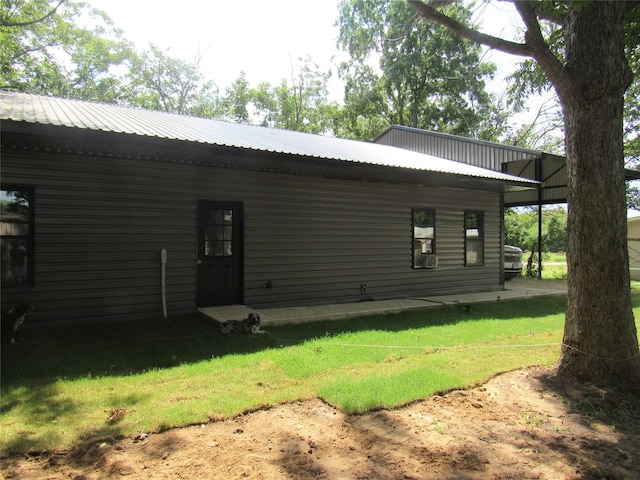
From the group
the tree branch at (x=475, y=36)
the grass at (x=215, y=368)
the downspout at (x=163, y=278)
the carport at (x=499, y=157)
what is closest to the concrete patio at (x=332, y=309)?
the grass at (x=215, y=368)

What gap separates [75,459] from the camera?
104 inches

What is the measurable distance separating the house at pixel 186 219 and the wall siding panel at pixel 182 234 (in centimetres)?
2

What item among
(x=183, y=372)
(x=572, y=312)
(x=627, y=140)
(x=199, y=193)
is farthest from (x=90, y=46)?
(x=627, y=140)

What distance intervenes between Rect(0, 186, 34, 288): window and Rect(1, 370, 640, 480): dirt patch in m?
4.20

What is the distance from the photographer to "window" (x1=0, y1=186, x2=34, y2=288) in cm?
587

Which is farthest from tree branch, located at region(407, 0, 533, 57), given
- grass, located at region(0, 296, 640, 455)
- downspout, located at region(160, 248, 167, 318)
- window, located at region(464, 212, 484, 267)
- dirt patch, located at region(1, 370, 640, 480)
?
window, located at region(464, 212, 484, 267)

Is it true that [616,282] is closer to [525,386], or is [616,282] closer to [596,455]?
[525,386]

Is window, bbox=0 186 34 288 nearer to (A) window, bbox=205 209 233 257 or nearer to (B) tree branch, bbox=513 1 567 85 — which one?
(A) window, bbox=205 209 233 257

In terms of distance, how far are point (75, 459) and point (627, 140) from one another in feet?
99.2

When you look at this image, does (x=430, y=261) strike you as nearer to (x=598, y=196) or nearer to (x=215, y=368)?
(x=598, y=196)

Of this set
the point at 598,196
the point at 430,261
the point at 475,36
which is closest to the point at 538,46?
the point at 475,36

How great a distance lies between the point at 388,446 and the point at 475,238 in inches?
389

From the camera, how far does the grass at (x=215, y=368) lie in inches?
128

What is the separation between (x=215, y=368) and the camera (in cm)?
449
